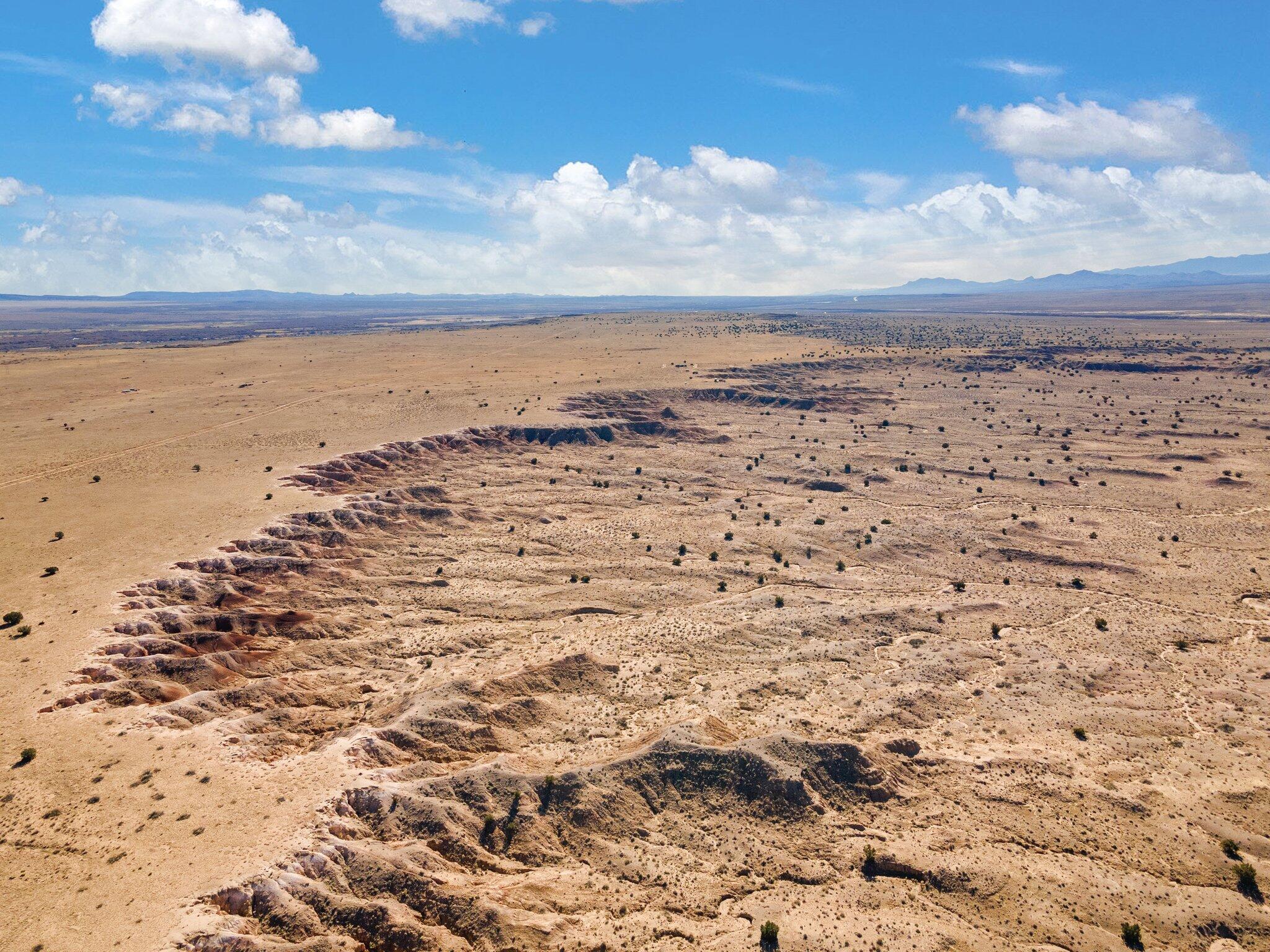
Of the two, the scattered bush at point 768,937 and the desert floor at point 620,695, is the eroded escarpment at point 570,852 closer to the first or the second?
the desert floor at point 620,695

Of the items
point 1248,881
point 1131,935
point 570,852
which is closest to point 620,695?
point 570,852

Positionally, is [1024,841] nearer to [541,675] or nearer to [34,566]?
[541,675]

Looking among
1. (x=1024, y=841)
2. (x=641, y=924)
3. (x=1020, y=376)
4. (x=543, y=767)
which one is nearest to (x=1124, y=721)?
(x=1024, y=841)

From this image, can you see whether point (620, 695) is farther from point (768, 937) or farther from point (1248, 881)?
point (1248, 881)

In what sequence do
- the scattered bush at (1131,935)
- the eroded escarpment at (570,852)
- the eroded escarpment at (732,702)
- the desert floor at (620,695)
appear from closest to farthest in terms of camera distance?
the eroded escarpment at (570,852)
the scattered bush at (1131,935)
the desert floor at (620,695)
the eroded escarpment at (732,702)

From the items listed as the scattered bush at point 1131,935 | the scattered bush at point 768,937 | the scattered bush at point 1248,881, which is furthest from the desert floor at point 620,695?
the scattered bush at point 768,937

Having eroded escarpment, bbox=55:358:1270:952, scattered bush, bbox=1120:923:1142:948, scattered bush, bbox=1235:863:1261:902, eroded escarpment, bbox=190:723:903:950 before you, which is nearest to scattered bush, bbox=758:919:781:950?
eroded escarpment, bbox=55:358:1270:952
